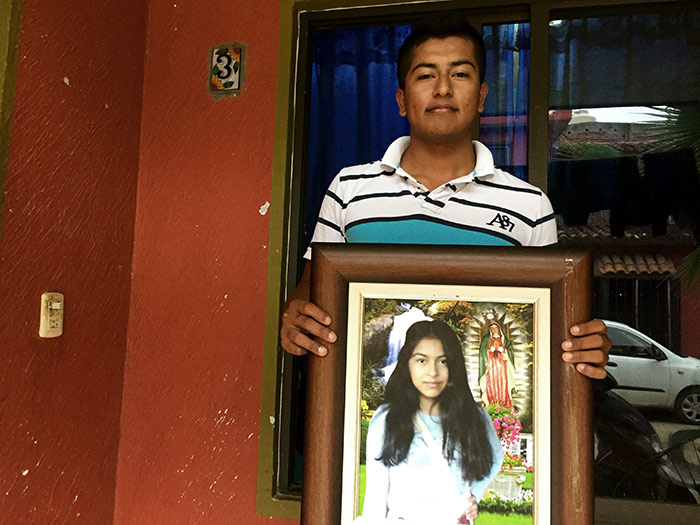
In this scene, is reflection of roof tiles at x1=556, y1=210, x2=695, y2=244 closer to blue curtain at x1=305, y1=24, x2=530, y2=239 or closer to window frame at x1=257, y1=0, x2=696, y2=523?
window frame at x1=257, y1=0, x2=696, y2=523

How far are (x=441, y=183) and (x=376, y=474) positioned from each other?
0.71m

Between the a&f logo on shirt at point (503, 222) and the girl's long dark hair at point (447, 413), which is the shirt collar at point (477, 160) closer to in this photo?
the a&f logo on shirt at point (503, 222)

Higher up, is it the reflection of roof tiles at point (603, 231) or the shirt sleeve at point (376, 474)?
the reflection of roof tiles at point (603, 231)

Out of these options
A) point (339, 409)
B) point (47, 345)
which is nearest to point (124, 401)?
point (47, 345)

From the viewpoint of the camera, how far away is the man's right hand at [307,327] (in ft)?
2.85

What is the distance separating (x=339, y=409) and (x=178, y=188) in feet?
3.67

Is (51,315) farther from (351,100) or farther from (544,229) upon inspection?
(544,229)

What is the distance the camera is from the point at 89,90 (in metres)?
1.47

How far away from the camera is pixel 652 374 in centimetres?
153

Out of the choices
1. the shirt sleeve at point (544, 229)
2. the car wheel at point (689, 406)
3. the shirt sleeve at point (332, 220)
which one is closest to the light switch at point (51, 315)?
the shirt sleeve at point (332, 220)

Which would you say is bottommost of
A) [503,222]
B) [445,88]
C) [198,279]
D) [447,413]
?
[447,413]

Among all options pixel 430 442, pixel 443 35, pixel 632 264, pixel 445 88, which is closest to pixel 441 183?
pixel 445 88

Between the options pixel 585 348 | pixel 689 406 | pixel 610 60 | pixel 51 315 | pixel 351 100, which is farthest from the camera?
pixel 351 100

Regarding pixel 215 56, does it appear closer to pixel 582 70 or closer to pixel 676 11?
pixel 582 70
